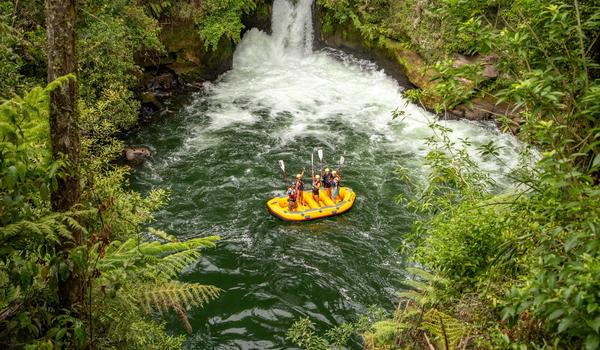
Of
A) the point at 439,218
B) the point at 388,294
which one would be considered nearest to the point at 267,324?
the point at 388,294

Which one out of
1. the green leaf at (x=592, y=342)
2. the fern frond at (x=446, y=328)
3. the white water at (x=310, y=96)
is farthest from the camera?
the white water at (x=310, y=96)

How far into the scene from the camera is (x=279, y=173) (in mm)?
14461

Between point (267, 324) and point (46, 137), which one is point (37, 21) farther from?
point (46, 137)

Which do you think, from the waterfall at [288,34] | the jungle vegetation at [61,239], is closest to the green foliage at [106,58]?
the jungle vegetation at [61,239]

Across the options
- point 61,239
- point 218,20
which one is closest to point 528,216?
point 61,239

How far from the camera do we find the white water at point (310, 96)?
16438 millimetres

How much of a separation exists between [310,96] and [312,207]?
8233 mm

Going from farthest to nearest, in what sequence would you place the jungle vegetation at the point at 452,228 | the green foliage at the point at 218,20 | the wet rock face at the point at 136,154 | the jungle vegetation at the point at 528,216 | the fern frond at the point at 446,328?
1. the green foliage at the point at 218,20
2. the wet rock face at the point at 136,154
3. the fern frond at the point at 446,328
4. the jungle vegetation at the point at 452,228
5. the jungle vegetation at the point at 528,216

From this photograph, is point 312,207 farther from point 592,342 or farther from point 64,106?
point 592,342

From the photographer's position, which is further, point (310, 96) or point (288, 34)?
point (288, 34)

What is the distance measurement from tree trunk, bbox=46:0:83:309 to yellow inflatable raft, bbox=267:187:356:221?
8.08m

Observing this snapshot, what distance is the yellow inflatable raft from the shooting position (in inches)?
472

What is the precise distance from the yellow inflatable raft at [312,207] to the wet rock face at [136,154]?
4.59m

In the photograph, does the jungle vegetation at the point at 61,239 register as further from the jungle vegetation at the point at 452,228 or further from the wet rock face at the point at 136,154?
the wet rock face at the point at 136,154
